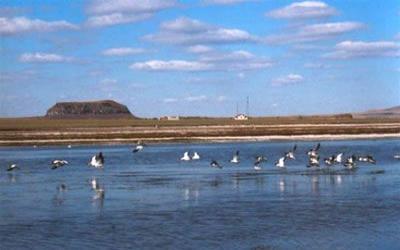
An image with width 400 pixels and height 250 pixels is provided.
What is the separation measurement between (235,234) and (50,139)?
177 ft

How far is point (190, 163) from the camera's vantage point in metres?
37.3

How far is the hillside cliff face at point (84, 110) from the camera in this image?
191750 millimetres

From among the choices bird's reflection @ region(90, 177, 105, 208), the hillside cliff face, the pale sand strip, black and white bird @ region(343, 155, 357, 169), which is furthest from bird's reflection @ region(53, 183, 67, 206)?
the hillside cliff face

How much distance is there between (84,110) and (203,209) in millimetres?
177457

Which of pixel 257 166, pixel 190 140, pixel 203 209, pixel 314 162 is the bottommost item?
pixel 203 209

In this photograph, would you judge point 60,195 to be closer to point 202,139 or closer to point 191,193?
point 191,193

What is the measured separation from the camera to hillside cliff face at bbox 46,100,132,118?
191750 millimetres

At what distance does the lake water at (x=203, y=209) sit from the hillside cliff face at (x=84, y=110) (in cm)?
16020

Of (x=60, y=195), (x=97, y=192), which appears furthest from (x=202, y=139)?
(x=60, y=195)

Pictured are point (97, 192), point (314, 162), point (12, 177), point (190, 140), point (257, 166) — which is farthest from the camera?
point (190, 140)

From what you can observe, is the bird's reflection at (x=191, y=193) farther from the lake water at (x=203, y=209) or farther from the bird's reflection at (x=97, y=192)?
the bird's reflection at (x=97, y=192)

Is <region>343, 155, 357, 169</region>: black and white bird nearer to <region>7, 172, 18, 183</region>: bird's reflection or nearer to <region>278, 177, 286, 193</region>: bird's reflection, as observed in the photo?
<region>278, 177, 286, 193</region>: bird's reflection

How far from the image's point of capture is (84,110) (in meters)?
194

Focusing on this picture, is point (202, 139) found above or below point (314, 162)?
above
